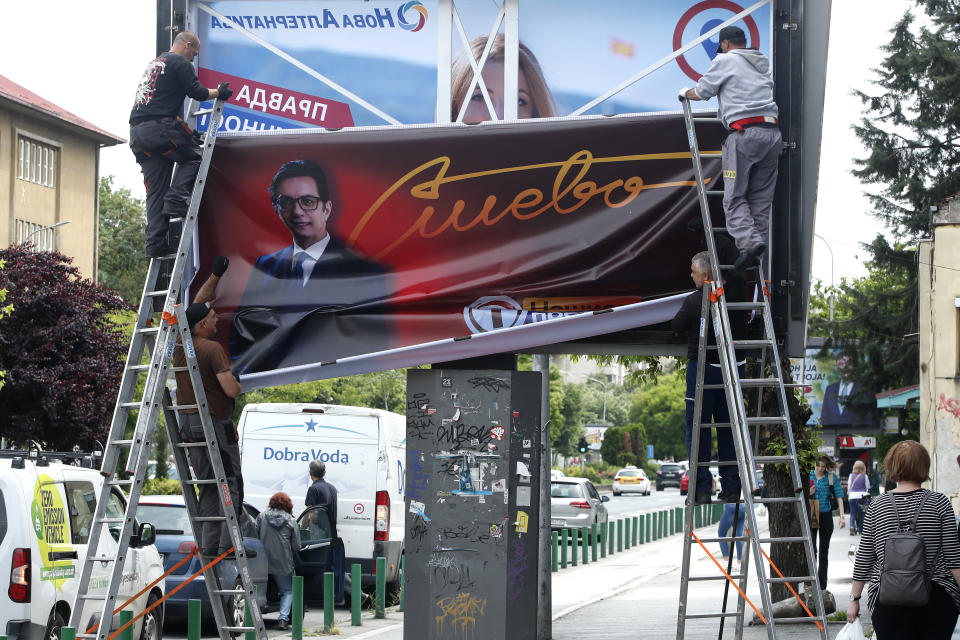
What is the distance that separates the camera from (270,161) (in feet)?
32.7

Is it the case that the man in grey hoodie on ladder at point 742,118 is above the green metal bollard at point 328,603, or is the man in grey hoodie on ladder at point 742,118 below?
above

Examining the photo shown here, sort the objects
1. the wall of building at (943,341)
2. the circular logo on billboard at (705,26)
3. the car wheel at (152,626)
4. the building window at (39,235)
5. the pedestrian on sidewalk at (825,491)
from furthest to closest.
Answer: the building window at (39,235) < the wall of building at (943,341) < the pedestrian on sidewalk at (825,491) < the car wheel at (152,626) < the circular logo on billboard at (705,26)

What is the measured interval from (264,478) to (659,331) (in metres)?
8.12

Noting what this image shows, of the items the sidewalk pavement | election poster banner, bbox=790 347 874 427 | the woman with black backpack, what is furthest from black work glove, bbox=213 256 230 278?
election poster banner, bbox=790 347 874 427

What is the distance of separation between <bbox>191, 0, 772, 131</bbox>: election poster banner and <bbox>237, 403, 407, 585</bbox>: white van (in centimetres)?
651

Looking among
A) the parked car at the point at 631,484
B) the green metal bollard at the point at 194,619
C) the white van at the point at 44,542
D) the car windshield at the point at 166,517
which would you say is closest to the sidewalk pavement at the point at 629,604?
the car windshield at the point at 166,517

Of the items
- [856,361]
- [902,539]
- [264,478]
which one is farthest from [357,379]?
[902,539]

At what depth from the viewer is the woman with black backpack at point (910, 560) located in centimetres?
669

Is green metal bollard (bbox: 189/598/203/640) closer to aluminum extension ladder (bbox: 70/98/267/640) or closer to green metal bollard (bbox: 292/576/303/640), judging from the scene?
aluminum extension ladder (bbox: 70/98/267/640)

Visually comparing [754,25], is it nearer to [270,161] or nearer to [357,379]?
[270,161]

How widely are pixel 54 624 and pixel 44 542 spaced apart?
0.63 m

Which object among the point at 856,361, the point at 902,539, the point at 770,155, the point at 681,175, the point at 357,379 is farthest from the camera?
the point at 357,379
